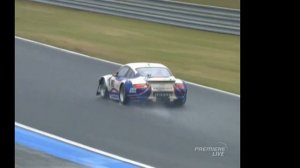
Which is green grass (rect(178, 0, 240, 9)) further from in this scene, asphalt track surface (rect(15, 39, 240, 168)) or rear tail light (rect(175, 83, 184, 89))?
rear tail light (rect(175, 83, 184, 89))

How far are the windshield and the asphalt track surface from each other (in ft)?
1.53

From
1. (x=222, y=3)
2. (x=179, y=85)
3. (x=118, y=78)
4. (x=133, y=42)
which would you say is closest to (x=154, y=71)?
(x=179, y=85)

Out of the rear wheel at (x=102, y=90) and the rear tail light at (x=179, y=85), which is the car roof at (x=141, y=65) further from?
the rear wheel at (x=102, y=90)

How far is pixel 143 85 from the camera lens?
8273 millimetres

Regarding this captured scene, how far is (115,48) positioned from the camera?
364 inches

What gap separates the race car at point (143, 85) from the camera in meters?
8.23

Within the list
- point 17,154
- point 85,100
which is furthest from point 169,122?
point 17,154

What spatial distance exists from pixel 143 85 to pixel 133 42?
128 cm

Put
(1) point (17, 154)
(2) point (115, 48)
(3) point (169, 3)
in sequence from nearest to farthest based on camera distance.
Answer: (1) point (17, 154), (2) point (115, 48), (3) point (169, 3)

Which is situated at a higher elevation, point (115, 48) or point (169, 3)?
A: point (169, 3)

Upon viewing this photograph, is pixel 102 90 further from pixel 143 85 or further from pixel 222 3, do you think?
pixel 222 3

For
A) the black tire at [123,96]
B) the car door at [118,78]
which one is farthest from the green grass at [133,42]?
the black tire at [123,96]
